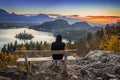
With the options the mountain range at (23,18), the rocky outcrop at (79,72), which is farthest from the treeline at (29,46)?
the rocky outcrop at (79,72)

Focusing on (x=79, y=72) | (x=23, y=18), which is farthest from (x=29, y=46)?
(x=79, y=72)

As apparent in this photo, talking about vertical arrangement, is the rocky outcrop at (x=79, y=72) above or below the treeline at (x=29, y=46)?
above

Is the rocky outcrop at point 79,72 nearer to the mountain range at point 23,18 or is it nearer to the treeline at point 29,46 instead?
the mountain range at point 23,18

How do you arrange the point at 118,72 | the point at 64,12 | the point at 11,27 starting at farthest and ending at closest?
1. the point at 11,27
2. the point at 64,12
3. the point at 118,72

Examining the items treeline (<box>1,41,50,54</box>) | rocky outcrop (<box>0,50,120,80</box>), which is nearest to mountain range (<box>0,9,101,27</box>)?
treeline (<box>1,41,50,54</box>)

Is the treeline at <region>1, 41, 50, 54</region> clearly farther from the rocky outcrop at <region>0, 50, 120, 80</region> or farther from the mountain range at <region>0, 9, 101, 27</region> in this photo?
A: the rocky outcrop at <region>0, 50, 120, 80</region>

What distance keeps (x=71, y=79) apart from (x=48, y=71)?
47 cm

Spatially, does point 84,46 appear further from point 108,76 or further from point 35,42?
point 108,76

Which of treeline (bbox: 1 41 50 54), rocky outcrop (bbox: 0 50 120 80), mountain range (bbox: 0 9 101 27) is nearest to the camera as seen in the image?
rocky outcrop (bbox: 0 50 120 80)

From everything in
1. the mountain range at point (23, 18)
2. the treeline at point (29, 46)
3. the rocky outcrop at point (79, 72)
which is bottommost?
the treeline at point (29, 46)

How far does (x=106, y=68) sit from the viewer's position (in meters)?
5.18


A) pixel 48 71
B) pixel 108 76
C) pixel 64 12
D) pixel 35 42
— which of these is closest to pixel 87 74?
pixel 108 76

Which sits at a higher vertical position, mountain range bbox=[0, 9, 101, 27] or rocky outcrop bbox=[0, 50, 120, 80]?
rocky outcrop bbox=[0, 50, 120, 80]

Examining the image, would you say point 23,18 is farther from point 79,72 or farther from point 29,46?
point 79,72
